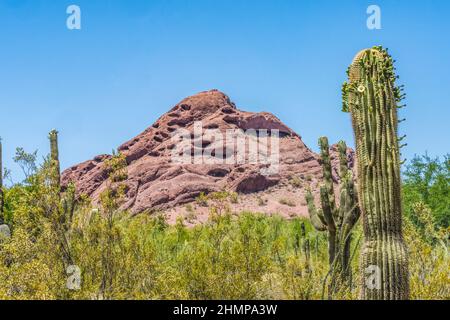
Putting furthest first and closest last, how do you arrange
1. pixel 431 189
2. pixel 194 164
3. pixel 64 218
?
pixel 194 164 → pixel 431 189 → pixel 64 218

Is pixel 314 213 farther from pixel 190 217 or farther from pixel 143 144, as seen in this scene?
pixel 143 144

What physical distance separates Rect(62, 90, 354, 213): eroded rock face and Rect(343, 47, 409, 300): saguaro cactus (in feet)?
172

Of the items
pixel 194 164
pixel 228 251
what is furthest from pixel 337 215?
pixel 194 164

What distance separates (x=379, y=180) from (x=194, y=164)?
64.2 m

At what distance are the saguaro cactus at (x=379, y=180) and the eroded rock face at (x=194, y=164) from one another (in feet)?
172

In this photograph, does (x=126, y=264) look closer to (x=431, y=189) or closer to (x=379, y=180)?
(x=379, y=180)

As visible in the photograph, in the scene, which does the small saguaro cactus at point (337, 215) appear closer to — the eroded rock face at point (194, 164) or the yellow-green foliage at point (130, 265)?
A: the yellow-green foliage at point (130, 265)

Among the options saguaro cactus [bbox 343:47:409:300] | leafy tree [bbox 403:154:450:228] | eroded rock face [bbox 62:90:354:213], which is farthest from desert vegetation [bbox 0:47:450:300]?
eroded rock face [bbox 62:90:354:213]

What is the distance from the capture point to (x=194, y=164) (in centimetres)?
7231

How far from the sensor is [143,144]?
78.6 metres

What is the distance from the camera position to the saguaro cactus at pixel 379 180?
822cm

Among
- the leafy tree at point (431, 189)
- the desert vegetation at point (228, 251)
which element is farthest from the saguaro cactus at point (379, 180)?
the leafy tree at point (431, 189)

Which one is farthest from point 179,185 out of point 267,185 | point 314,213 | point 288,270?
point 288,270
